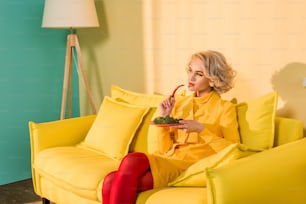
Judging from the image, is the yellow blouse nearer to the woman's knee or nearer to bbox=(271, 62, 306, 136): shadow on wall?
the woman's knee

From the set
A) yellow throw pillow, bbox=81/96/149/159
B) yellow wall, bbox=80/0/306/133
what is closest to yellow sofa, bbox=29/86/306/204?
yellow throw pillow, bbox=81/96/149/159

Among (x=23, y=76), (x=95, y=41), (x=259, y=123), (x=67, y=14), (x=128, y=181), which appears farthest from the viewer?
(x=95, y=41)

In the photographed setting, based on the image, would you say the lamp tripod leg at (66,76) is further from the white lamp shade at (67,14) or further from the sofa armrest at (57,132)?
the sofa armrest at (57,132)

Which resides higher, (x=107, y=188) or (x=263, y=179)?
(x=263, y=179)

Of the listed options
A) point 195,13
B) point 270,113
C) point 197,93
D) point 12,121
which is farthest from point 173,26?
point 12,121

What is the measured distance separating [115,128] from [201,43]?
2.62 feet

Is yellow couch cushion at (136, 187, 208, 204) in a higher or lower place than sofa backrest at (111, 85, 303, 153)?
lower

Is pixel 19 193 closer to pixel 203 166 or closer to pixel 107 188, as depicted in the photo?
pixel 107 188

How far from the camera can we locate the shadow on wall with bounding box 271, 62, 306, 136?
287cm

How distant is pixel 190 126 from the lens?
2.56 metres

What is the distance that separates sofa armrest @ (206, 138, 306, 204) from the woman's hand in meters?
0.39

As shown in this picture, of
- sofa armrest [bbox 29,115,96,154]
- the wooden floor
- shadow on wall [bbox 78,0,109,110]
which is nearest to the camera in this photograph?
sofa armrest [bbox 29,115,96,154]

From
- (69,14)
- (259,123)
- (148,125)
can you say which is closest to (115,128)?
(148,125)

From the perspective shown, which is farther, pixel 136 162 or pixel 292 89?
pixel 292 89
